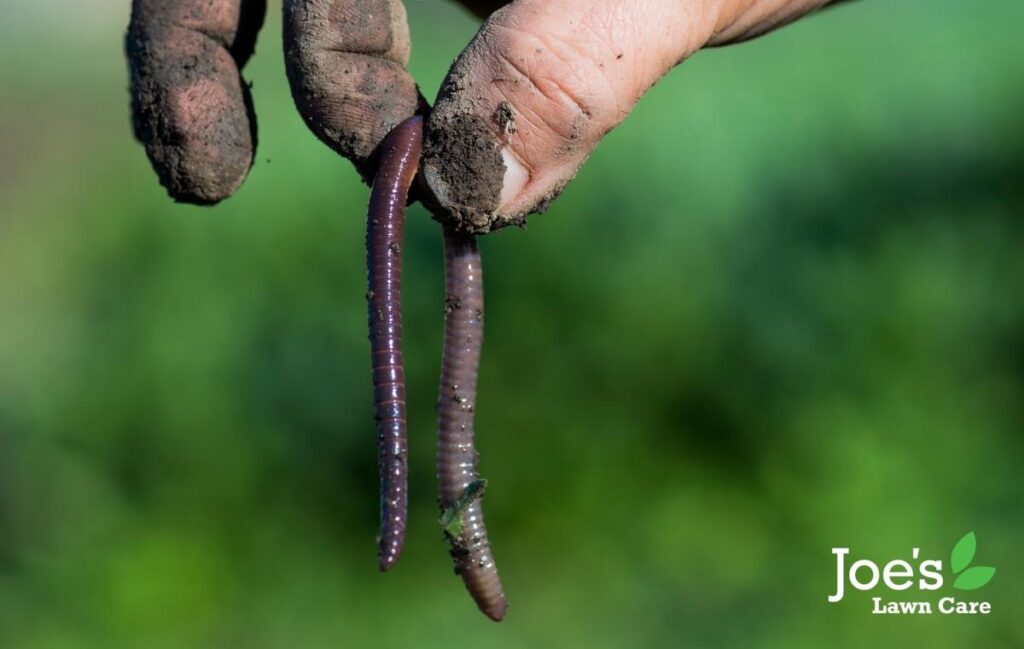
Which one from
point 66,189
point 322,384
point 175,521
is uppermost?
point 66,189

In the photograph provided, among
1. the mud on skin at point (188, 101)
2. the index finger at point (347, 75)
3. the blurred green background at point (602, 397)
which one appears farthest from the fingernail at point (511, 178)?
the blurred green background at point (602, 397)

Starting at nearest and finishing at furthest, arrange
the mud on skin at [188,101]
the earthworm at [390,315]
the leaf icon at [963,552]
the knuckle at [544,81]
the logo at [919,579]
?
the knuckle at [544,81] < the earthworm at [390,315] < the mud on skin at [188,101] < the logo at [919,579] < the leaf icon at [963,552]

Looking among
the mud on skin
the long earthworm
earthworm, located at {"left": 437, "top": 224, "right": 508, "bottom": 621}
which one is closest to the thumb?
the long earthworm

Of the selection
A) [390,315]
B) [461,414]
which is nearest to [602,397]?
[461,414]

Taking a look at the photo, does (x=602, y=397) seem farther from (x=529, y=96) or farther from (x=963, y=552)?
(x=529, y=96)

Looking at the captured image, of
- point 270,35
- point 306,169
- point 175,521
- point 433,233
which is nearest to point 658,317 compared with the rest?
point 433,233

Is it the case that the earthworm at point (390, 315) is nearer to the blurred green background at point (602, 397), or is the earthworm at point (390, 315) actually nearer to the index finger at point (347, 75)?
the index finger at point (347, 75)

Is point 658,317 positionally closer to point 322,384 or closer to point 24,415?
point 322,384

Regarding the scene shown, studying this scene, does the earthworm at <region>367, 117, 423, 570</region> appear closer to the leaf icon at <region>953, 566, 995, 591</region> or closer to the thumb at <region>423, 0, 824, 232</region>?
the thumb at <region>423, 0, 824, 232</region>
